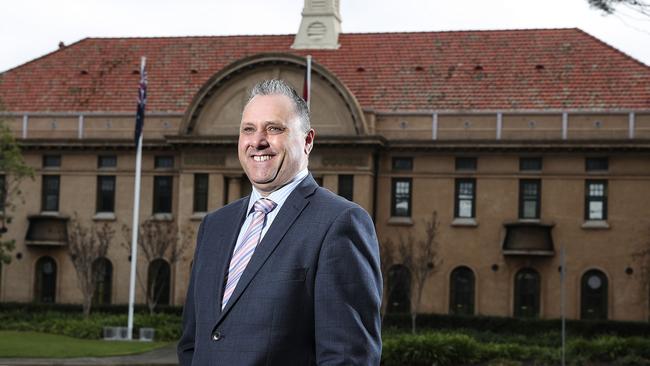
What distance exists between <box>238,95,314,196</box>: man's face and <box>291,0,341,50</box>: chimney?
45.7 meters

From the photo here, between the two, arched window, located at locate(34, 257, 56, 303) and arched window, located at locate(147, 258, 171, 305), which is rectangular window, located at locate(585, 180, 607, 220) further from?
arched window, located at locate(34, 257, 56, 303)

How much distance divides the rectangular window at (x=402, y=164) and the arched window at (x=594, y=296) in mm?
7983

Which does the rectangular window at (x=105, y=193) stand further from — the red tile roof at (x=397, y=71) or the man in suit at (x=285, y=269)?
the man in suit at (x=285, y=269)

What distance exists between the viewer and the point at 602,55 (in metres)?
46.2

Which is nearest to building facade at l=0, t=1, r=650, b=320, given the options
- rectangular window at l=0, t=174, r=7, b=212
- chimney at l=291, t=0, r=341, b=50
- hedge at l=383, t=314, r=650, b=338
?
chimney at l=291, t=0, r=341, b=50

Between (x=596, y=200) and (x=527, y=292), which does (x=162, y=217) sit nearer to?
(x=527, y=292)

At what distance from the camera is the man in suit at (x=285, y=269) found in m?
4.60

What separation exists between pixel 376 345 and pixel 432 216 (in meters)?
40.1

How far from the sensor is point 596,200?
43.4 meters

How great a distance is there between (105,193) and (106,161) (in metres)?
1.35

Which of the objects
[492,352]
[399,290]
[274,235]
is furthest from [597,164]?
[274,235]

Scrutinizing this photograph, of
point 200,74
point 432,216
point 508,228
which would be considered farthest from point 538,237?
point 200,74

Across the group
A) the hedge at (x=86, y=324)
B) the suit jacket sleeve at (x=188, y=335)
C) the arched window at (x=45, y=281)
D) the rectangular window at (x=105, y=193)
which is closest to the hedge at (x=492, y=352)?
the hedge at (x=86, y=324)

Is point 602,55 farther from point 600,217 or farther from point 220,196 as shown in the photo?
point 220,196
